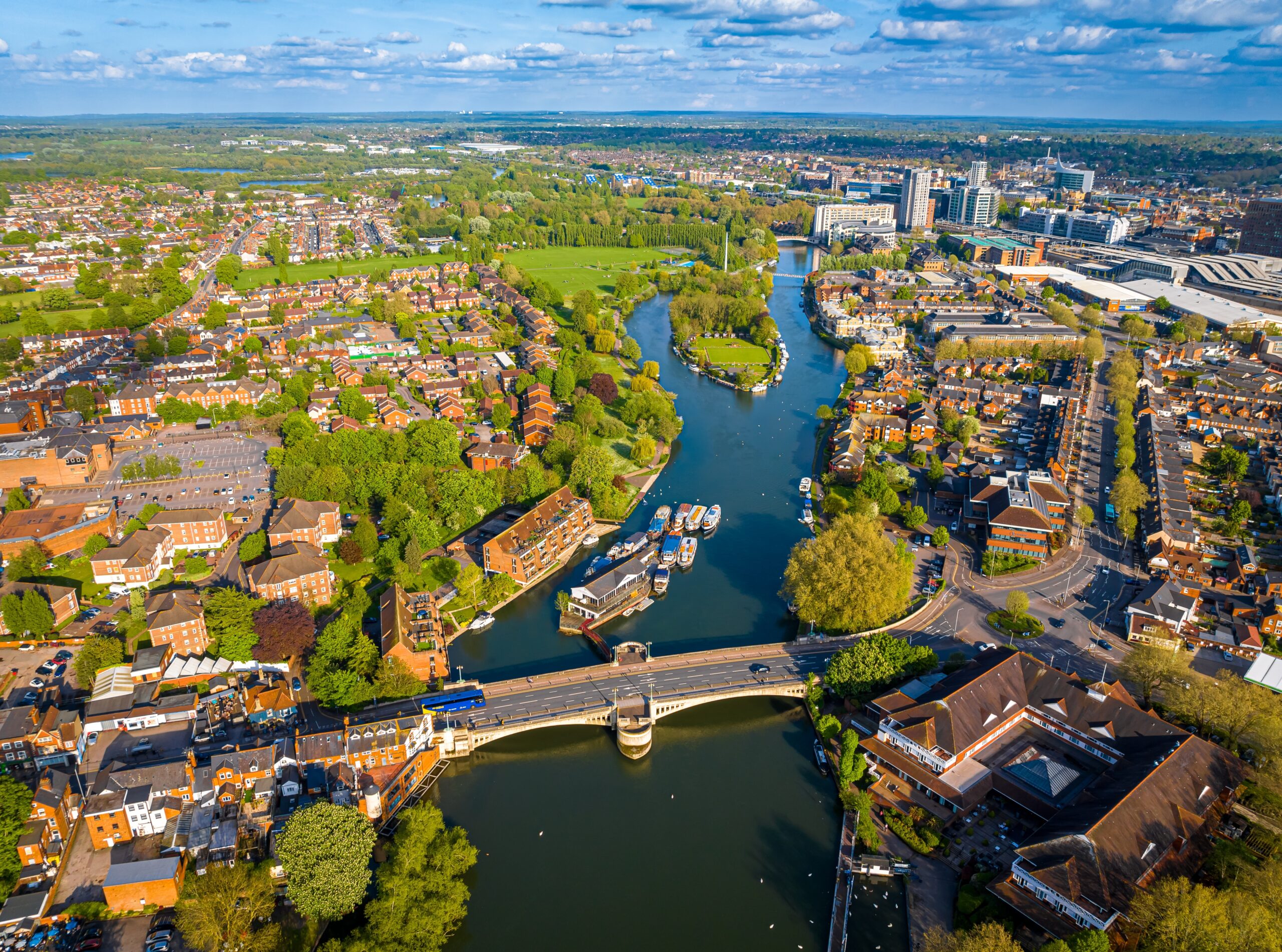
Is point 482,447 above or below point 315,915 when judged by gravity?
above

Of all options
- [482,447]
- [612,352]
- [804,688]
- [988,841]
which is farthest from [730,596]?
[612,352]

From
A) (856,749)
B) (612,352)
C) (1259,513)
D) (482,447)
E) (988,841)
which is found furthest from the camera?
(612,352)

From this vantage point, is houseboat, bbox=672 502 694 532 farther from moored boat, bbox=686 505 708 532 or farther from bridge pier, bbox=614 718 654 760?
bridge pier, bbox=614 718 654 760

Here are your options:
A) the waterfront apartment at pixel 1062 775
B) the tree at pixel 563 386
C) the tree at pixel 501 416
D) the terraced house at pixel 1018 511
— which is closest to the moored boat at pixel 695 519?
the terraced house at pixel 1018 511

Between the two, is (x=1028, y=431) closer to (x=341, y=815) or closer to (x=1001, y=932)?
(x=1001, y=932)

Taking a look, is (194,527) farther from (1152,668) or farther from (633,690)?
(1152,668)

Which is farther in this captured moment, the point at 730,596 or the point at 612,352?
the point at 612,352

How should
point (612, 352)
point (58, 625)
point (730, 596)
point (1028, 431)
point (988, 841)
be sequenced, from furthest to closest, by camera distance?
point (612, 352) → point (1028, 431) → point (730, 596) → point (58, 625) → point (988, 841)

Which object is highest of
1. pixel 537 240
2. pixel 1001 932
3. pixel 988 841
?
pixel 537 240
